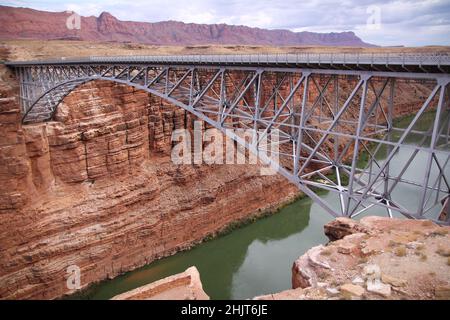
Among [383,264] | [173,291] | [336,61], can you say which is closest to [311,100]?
[336,61]

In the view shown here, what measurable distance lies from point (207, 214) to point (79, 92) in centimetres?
953

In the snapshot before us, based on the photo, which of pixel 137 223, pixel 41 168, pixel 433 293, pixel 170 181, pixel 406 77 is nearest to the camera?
pixel 433 293

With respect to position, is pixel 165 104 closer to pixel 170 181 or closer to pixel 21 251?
pixel 170 181

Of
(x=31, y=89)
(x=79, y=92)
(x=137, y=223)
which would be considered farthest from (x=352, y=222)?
(x=31, y=89)

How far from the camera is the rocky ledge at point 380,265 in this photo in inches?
206

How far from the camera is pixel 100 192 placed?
17297mm

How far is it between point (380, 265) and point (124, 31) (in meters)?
87.7

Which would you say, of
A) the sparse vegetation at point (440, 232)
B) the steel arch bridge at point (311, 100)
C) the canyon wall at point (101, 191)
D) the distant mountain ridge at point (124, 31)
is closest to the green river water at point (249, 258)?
the canyon wall at point (101, 191)

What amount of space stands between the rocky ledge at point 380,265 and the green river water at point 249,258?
8.99 meters

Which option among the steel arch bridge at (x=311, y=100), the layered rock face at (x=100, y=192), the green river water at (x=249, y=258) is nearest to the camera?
the steel arch bridge at (x=311, y=100)

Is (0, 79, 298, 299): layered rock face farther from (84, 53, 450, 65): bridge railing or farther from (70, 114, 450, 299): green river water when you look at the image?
(84, 53, 450, 65): bridge railing

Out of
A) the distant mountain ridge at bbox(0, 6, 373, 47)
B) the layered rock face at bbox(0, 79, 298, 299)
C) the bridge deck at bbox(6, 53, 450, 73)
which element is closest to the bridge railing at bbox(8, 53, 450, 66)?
the bridge deck at bbox(6, 53, 450, 73)

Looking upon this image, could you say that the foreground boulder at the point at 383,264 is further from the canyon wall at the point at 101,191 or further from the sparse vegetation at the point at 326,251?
the canyon wall at the point at 101,191

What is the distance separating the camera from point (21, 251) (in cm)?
1466
